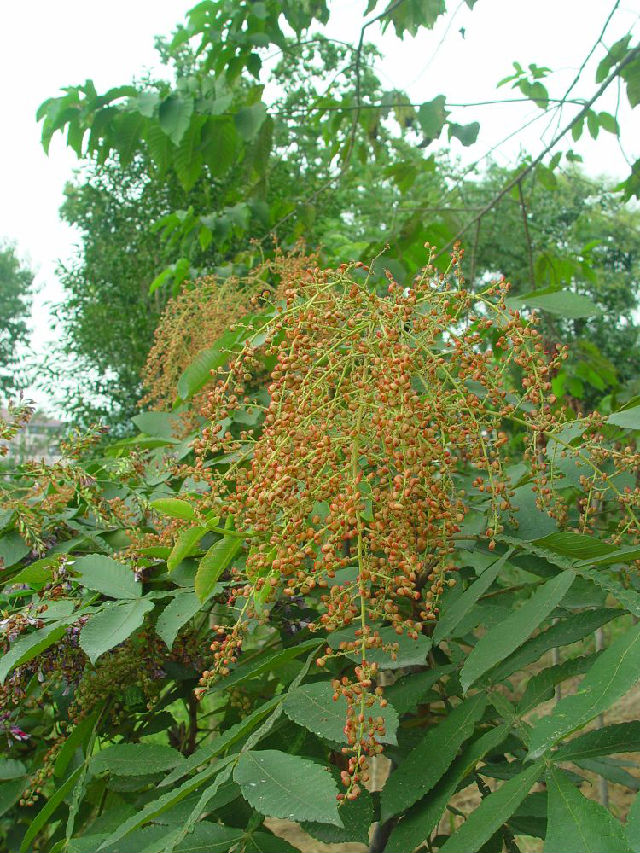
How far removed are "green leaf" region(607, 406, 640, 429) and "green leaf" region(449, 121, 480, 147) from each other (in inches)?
47.6

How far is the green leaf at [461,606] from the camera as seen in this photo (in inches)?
30.6

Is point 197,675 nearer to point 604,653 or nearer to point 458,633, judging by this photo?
point 458,633

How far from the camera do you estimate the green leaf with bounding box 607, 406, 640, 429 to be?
844mm

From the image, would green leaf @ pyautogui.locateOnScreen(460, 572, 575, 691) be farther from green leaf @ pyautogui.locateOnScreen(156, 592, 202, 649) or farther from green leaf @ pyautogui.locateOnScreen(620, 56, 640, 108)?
green leaf @ pyautogui.locateOnScreen(620, 56, 640, 108)

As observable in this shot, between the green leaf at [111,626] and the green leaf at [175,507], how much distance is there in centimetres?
11

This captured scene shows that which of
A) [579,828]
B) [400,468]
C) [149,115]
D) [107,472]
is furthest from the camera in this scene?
[149,115]

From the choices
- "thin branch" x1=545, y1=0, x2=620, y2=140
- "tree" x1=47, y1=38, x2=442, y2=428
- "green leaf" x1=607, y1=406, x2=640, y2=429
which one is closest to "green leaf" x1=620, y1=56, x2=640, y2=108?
"thin branch" x1=545, y1=0, x2=620, y2=140

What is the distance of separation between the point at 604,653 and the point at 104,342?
17.3 ft

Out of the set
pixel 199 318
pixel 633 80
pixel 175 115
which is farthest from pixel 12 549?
pixel 633 80

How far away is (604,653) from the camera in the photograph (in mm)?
616

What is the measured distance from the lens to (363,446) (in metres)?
0.80

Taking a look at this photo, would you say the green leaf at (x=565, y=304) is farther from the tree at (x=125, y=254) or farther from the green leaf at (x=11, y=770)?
the tree at (x=125, y=254)

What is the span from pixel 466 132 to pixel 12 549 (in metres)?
1.48

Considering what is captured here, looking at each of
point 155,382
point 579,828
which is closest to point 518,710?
point 579,828
